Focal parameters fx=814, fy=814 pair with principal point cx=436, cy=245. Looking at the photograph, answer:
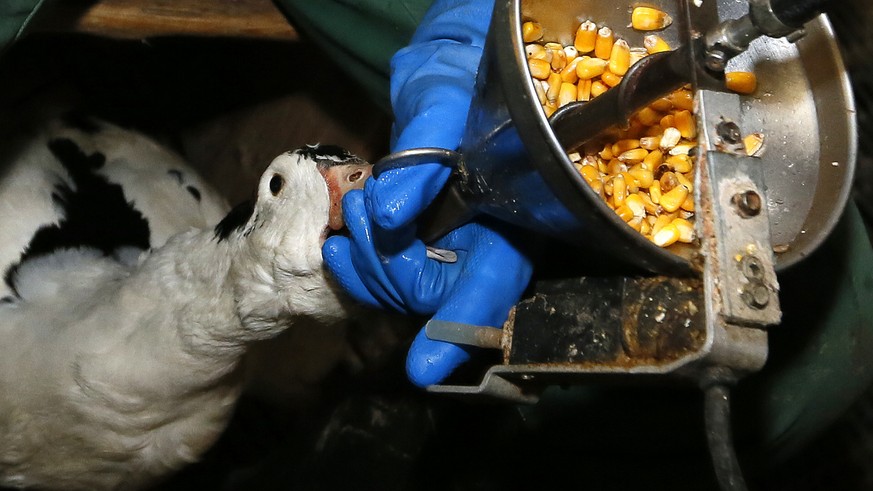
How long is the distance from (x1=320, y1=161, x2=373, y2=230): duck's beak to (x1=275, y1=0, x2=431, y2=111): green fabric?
287 millimetres

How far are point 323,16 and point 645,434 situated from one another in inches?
25.8

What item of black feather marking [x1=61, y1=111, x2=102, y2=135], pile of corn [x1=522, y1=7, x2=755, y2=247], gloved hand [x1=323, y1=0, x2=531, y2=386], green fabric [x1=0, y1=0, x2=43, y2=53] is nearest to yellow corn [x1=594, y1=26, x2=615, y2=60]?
pile of corn [x1=522, y1=7, x2=755, y2=247]

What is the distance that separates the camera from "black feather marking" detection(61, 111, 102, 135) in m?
1.24

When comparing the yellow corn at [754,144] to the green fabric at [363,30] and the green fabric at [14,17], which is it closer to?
the green fabric at [363,30]

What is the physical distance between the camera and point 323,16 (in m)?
1.04

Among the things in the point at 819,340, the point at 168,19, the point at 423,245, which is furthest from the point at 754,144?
the point at 168,19

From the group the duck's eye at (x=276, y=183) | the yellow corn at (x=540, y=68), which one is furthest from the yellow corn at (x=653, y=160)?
the duck's eye at (x=276, y=183)

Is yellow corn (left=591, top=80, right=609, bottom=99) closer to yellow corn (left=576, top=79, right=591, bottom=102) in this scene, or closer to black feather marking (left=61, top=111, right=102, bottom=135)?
yellow corn (left=576, top=79, right=591, bottom=102)

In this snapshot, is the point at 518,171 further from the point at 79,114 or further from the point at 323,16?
the point at 79,114

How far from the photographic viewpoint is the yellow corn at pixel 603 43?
0.62m

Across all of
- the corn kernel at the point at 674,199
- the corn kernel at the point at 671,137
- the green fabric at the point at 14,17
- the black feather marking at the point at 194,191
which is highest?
the green fabric at the point at 14,17

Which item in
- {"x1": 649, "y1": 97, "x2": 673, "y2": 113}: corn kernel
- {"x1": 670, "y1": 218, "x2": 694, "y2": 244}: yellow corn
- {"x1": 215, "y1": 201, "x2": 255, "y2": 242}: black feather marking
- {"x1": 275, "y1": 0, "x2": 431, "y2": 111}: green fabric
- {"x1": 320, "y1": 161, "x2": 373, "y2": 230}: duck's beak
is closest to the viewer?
{"x1": 670, "y1": 218, "x2": 694, "y2": 244}: yellow corn

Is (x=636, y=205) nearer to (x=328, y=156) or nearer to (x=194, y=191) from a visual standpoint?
(x=328, y=156)

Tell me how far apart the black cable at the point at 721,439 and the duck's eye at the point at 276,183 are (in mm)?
505
